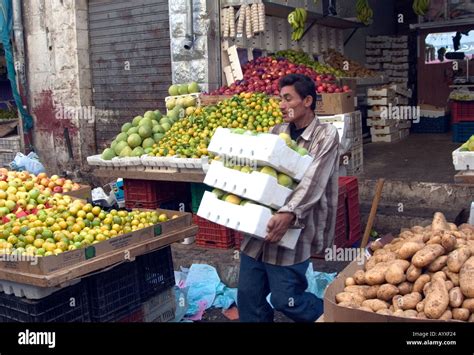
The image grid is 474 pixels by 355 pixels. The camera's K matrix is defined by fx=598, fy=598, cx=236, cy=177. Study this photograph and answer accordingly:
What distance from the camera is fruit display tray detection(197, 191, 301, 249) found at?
351 cm

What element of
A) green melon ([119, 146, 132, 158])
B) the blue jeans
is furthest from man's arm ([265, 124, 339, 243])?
green melon ([119, 146, 132, 158])

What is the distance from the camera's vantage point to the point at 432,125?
40.4ft

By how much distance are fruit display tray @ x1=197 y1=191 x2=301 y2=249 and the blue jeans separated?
0.75 feet

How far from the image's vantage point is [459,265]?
326cm

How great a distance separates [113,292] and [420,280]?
2.24m

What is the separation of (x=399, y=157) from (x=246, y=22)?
3.19 m

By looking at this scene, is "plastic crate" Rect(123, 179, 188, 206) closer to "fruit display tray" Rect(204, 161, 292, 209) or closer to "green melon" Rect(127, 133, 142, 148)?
"green melon" Rect(127, 133, 142, 148)

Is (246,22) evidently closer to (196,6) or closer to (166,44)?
(196,6)

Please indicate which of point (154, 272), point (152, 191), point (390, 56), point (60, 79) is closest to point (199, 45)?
point (152, 191)

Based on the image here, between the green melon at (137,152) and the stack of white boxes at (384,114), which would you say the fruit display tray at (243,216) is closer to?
the green melon at (137,152)

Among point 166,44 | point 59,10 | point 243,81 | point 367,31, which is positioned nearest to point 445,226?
point 243,81

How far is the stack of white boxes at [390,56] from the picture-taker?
1348 cm

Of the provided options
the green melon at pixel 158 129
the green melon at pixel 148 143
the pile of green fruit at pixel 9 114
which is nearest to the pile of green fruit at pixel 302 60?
the green melon at pixel 158 129

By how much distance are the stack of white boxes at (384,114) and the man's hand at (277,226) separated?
26.2 feet
